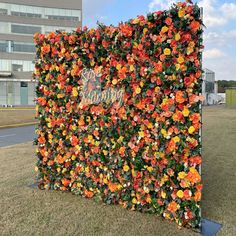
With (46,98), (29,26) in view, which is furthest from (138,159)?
(29,26)

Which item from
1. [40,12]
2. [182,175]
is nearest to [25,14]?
[40,12]

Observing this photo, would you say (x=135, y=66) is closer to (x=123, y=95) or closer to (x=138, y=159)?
(x=123, y=95)

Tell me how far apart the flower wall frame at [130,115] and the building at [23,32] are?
40.9 meters

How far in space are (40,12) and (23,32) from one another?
4879 millimetres

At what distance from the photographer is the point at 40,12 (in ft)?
157

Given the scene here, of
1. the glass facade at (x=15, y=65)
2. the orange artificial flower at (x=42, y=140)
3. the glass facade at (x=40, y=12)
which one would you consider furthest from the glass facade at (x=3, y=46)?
the orange artificial flower at (x=42, y=140)

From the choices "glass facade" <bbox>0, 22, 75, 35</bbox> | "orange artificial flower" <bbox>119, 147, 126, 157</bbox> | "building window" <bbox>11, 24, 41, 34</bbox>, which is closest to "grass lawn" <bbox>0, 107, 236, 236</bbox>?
"orange artificial flower" <bbox>119, 147, 126, 157</bbox>

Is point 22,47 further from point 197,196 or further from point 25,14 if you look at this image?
point 197,196

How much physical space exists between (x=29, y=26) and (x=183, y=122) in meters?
49.1

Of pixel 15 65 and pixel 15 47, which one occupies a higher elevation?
pixel 15 47

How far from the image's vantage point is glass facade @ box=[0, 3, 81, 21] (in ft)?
151

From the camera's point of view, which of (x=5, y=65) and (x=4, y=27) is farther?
(x=4, y=27)

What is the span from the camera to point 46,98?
4625mm

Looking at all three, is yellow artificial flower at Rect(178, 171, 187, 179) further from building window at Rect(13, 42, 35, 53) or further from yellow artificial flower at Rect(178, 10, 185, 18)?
building window at Rect(13, 42, 35, 53)
